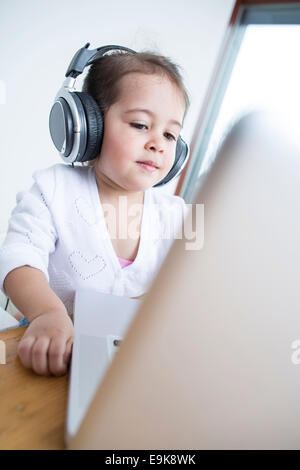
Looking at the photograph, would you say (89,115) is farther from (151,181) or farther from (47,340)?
(47,340)

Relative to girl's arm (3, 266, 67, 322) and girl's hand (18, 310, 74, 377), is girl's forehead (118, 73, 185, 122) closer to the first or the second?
girl's arm (3, 266, 67, 322)

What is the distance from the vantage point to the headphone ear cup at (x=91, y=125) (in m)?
0.81

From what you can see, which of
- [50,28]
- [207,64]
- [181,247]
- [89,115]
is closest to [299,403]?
[181,247]

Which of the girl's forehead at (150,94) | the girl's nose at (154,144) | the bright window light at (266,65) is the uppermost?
the bright window light at (266,65)

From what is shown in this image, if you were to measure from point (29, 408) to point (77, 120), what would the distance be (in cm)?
58

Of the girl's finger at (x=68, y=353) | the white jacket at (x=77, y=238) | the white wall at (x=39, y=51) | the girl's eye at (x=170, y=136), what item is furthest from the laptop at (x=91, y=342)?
the white wall at (x=39, y=51)

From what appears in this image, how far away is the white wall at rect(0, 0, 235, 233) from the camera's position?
1.35 meters

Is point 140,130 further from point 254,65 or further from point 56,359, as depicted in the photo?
point 254,65

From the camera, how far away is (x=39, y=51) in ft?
4.68

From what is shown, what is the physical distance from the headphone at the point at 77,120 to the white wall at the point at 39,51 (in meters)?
0.43

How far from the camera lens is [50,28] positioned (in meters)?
1.43

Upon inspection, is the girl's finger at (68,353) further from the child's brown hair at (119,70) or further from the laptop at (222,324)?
the child's brown hair at (119,70)

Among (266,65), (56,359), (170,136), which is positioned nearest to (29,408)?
(56,359)

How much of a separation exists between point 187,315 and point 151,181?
2.48 ft
